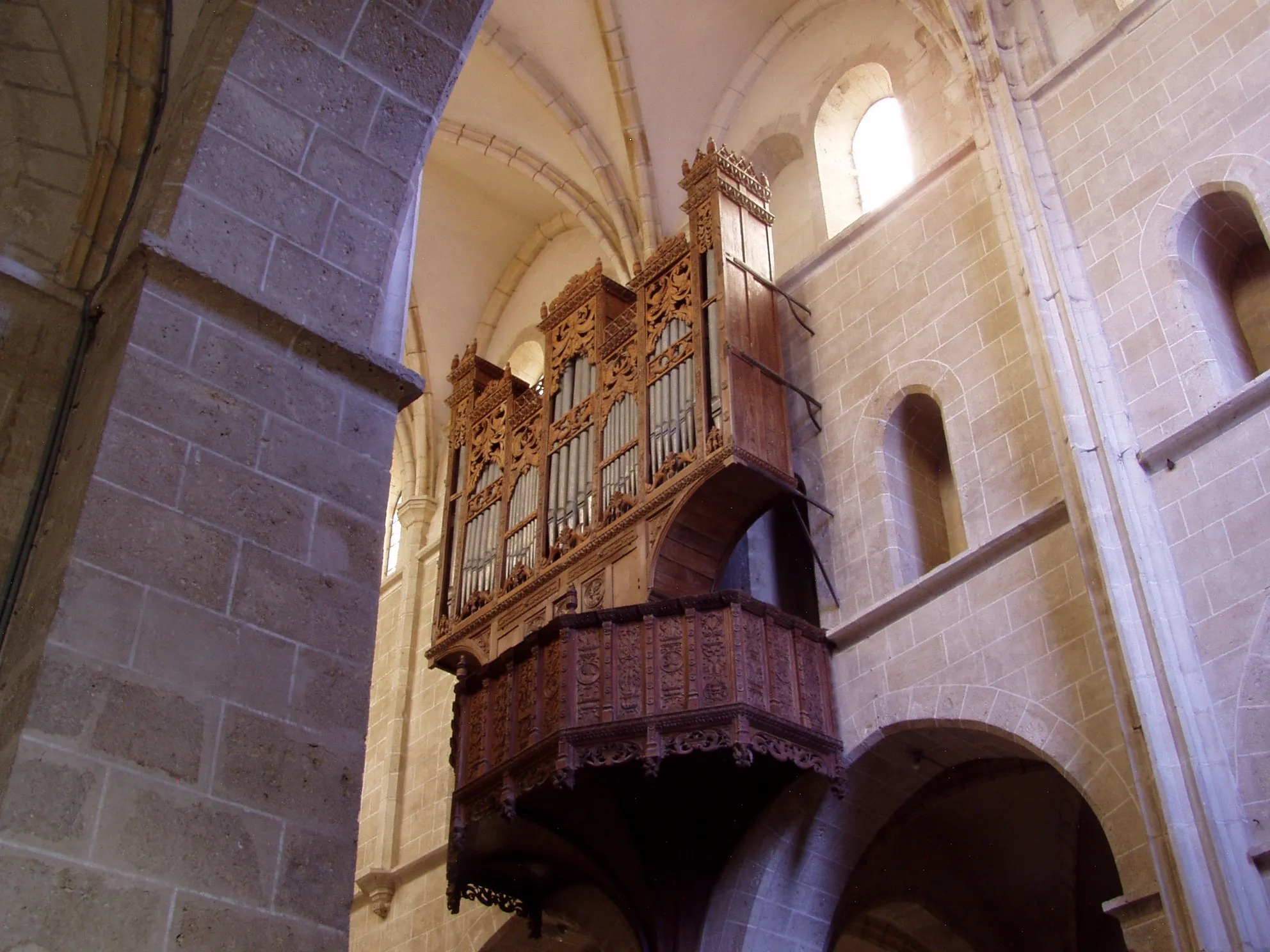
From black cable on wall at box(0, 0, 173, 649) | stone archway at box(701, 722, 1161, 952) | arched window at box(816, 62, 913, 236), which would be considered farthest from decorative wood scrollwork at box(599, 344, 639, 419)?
black cable on wall at box(0, 0, 173, 649)

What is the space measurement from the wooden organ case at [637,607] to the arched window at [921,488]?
878 millimetres

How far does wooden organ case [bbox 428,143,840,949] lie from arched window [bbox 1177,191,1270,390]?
3.18 meters

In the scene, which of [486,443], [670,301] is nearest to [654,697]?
[670,301]

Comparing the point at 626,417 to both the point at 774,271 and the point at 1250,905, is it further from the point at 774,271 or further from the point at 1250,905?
the point at 1250,905

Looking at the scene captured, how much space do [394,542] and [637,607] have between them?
8.89 meters

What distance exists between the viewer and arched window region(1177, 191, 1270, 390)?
9.26 meters

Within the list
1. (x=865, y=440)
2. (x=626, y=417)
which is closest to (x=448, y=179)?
(x=626, y=417)

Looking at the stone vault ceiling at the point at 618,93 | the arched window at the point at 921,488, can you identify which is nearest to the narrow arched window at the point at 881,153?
the stone vault ceiling at the point at 618,93

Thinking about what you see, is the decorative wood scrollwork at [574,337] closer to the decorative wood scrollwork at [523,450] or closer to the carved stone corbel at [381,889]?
the decorative wood scrollwork at [523,450]

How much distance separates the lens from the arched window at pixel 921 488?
10.6 metres

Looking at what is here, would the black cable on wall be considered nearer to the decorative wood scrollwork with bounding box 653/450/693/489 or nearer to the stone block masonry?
the stone block masonry

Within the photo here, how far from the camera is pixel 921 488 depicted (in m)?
11.0

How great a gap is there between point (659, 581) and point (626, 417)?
70.3 inches

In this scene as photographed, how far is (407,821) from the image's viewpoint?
14.3 metres
